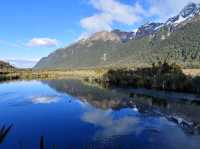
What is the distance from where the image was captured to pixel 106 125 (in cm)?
3669

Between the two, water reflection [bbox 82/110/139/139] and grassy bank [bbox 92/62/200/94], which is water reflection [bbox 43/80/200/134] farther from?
grassy bank [bbox 92/62/200/94]

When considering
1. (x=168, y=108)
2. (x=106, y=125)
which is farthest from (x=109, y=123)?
(x=168, y=108)

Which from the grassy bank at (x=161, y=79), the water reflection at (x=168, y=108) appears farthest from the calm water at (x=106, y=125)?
the grassy bank at (x=161, y=79)

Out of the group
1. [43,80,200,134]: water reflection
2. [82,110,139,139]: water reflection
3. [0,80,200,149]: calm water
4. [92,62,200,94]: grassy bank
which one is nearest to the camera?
[0,80,200,149]: calm water

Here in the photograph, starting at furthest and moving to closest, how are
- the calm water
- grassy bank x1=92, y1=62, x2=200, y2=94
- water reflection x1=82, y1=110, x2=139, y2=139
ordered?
grassy bank x1=92, y1=62, x2=200, y2=94 < water reflection x1=82, y1=110, x2=139, y2=139 < the calm water

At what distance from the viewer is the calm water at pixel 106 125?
91.4 ft

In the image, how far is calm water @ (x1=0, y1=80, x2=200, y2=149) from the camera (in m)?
27.9

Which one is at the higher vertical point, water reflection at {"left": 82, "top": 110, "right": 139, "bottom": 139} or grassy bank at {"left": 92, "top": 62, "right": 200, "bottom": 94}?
grassy bank at {"left": 92, "top": 62, "right": 200, "bottom": 94}

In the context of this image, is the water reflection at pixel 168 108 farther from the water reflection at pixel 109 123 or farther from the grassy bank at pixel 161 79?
the grassy bank at pixel 161 79

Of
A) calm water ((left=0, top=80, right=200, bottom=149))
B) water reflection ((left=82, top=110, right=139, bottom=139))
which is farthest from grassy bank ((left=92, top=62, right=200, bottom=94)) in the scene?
water reflection ((left=82, top=110, right=139, bottom=139))

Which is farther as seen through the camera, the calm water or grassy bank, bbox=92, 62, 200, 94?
grassy bank, bbox=92, 62, 200, 94

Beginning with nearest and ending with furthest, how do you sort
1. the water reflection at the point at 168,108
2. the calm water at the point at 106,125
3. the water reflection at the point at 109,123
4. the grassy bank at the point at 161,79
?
the calm water at the point at 106,125 < the water reflection at the point at 109,123 < the water reflection at the point at 168,108 < the grassy bank at the point at 161,79

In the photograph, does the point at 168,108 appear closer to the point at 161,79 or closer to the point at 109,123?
the point at 109,123

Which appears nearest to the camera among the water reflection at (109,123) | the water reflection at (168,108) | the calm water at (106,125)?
the calm water at (106,125)
